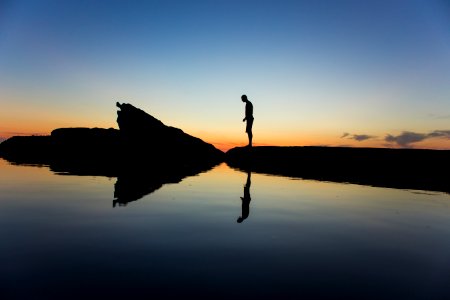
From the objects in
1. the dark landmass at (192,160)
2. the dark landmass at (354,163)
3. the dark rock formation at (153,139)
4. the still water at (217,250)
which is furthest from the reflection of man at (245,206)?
the dark rock formation at (153,139)

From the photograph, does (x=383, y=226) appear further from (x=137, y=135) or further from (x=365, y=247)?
(x=137, y=135)

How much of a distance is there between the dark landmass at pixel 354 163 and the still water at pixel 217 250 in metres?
6.25

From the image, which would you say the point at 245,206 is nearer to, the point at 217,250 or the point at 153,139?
the point at 217,250

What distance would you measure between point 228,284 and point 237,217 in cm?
209

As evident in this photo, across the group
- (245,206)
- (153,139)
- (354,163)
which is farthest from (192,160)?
(245,206)

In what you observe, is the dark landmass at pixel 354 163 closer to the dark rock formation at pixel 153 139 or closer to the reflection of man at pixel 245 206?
the reflection of man at pixel 245 206

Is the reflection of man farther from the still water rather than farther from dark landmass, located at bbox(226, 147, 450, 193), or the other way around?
dark landmass, located at bbox(226, 147, 450, 193)

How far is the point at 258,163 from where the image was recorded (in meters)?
18.5

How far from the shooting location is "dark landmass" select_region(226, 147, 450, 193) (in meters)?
11.3

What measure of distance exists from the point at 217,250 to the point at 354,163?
45.2 feet

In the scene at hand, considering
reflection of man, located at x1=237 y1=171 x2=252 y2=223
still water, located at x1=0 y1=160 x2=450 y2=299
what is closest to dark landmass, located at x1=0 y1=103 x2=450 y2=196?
still water, located at x1=0 y1=160 x2=450 y2=299

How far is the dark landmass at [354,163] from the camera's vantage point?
1133 centimetres

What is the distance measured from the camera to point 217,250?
2734 mm

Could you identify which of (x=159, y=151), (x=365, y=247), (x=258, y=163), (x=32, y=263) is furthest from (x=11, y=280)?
(x=159, y=151)
